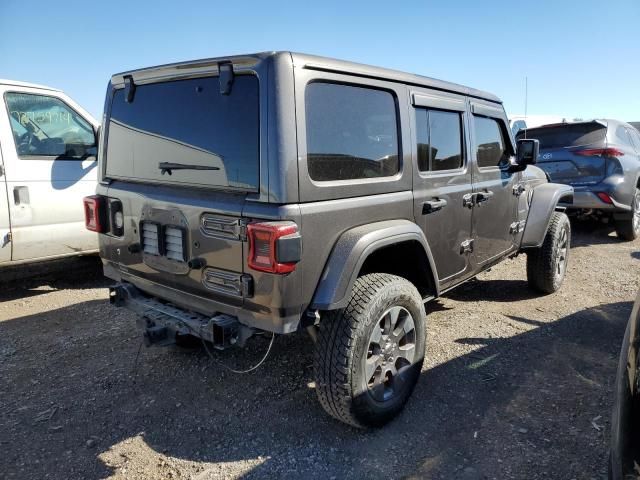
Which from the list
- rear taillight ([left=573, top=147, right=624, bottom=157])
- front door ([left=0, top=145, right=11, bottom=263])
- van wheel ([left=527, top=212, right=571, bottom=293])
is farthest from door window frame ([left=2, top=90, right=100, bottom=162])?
rear taillight ([left=573, top=147, right=624, bottom=157])

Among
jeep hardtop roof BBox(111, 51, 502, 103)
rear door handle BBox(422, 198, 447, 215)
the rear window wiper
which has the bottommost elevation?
rear door handle BBox(422, 198, 447, 215)

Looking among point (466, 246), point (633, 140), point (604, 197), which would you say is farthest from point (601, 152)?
point (466, 246)

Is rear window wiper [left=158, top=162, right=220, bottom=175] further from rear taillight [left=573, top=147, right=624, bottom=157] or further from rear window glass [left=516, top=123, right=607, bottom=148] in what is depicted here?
rear window glass [left=516, top=123, right=607, bottom=148]

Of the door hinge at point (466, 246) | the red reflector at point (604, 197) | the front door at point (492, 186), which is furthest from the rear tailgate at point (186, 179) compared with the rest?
the red reflector at point (604, 197)

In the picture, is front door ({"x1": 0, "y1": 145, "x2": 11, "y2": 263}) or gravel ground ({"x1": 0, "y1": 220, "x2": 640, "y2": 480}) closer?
gravel ground ({"x1": 0, "y1": 220, "x2": 640, "y2": 480})

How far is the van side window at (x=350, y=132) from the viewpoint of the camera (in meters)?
2.40

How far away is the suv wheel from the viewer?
7.40 m

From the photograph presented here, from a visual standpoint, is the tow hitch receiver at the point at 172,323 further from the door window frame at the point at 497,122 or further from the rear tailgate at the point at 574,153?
the rear tailgate at the point at 574,153

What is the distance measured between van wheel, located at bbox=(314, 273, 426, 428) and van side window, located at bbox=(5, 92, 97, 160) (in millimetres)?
3901

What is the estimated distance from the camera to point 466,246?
362 centimetres

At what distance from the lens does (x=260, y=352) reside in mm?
3732

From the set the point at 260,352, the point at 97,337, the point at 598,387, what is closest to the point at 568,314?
the point at 598,387

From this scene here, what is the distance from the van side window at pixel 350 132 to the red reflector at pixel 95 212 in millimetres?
1547

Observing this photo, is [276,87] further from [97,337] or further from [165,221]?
[97,337]
